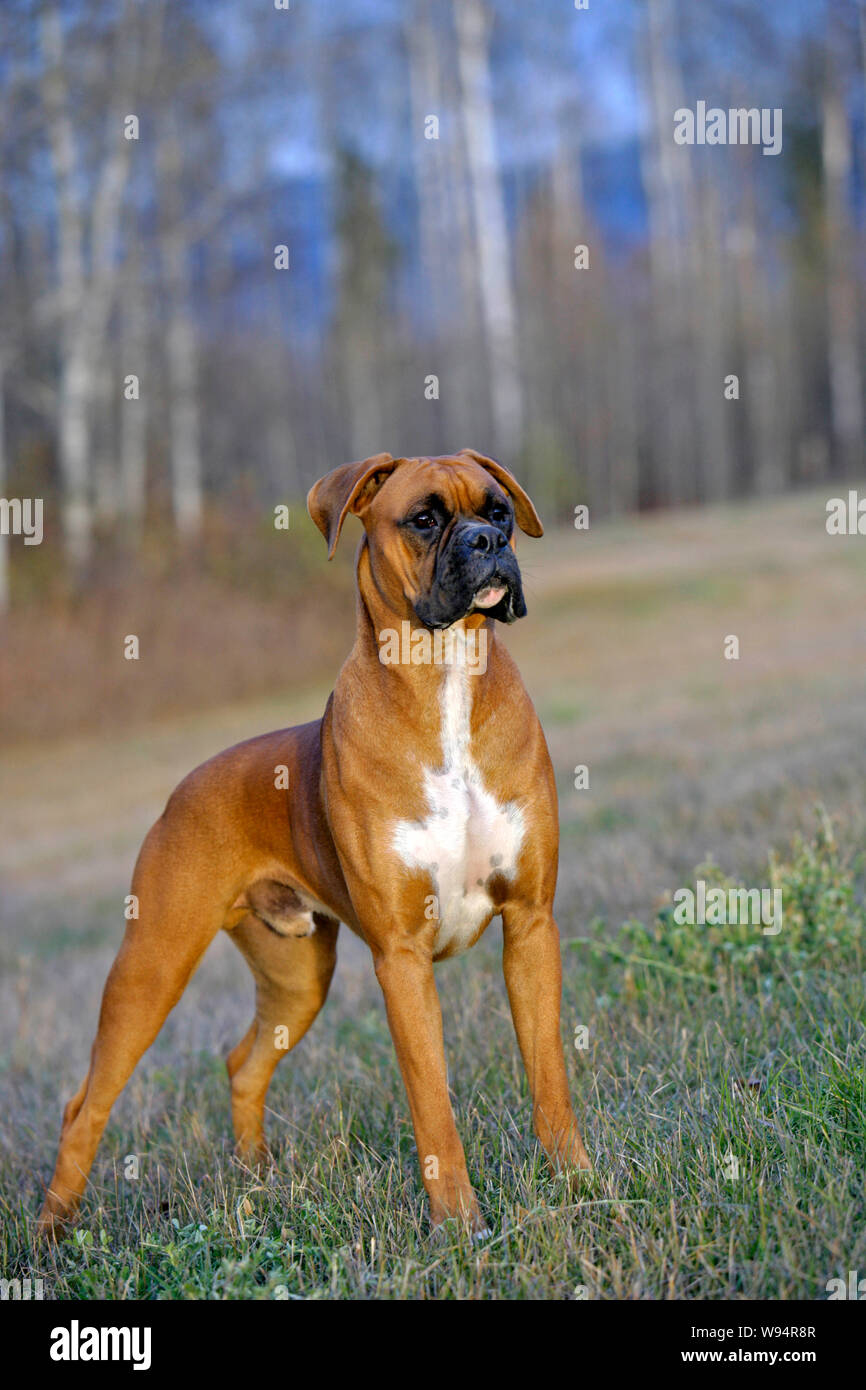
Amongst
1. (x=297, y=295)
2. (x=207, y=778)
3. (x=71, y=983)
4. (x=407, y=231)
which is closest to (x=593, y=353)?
(x=407, y=231)

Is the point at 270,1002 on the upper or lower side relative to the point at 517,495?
lower

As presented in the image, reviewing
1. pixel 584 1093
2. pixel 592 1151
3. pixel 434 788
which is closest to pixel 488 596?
pixel 434 788

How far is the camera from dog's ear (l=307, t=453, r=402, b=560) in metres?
3.41

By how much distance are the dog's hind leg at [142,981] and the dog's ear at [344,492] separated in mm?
1072

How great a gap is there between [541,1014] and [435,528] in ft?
4.28

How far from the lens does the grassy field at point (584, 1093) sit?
278 cm

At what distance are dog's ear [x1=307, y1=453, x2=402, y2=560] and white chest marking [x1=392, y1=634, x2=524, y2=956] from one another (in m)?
0.51

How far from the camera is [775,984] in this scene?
4.43m

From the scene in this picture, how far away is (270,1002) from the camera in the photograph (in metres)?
4.12

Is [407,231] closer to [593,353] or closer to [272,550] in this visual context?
[593,353]

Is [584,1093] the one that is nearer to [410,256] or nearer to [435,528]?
[435,528]

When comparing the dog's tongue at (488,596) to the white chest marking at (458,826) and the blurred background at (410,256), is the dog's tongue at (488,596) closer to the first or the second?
the white chest marking at (458,826)

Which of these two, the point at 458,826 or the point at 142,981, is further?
the point at 142,981
